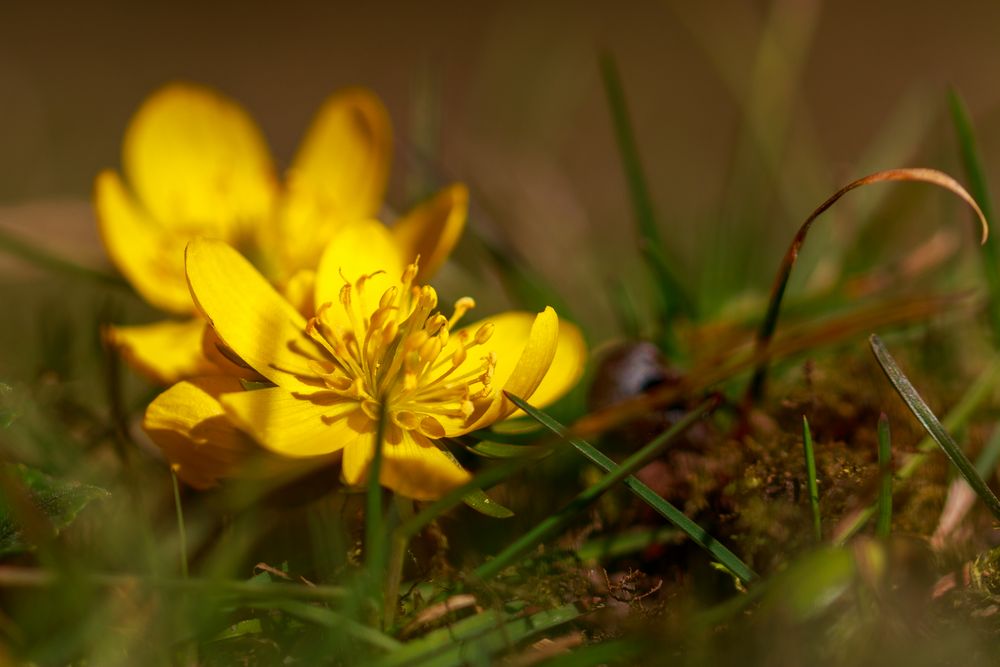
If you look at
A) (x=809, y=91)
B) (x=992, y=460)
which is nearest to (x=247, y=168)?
(x=992, y=460)

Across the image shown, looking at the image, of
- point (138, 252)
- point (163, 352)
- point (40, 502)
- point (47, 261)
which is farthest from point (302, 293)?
point (47, 261)

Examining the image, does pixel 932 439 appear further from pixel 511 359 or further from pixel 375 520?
pixel 375 520

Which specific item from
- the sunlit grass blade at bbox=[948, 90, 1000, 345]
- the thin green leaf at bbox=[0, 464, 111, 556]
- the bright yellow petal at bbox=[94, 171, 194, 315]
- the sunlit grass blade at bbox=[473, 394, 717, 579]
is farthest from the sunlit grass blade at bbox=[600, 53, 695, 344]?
the thin green leaf at bbox=[0, 464, 111, 556]

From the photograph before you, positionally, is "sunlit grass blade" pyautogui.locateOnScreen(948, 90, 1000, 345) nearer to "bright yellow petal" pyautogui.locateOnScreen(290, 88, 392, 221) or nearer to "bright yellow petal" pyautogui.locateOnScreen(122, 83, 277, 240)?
"bright yellow petal" pyautogui.locateOnScreen(290, 88, 392, 221)

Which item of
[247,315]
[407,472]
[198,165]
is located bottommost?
[407,472]

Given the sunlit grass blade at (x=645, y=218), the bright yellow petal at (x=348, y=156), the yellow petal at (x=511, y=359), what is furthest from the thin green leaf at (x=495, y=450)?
the bright yellow petal at (x=348, y=156)

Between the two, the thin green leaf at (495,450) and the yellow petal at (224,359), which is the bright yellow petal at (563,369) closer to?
the thin green leaf at (495,450)
